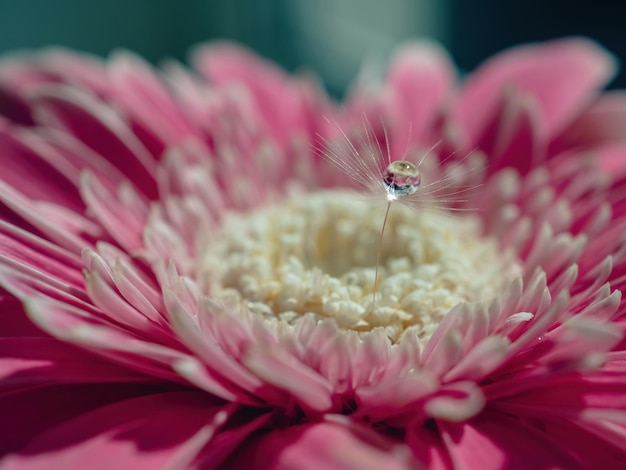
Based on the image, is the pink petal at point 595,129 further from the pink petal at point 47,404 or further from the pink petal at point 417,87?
the pink petal at point 47,404

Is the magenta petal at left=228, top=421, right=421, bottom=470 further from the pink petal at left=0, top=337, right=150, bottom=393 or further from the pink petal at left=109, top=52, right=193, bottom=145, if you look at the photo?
the pink petal at left=109, top=52, right=193, bottom=145

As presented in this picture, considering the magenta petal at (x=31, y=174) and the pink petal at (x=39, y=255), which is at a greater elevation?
the magenta petal at (x=31, y=174)


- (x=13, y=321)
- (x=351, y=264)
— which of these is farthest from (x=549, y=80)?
(x=13, y=321)

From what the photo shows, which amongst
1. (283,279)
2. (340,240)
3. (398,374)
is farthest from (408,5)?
(398,374)

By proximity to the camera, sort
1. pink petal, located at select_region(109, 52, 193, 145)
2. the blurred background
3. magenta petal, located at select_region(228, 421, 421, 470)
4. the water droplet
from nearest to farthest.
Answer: magenta petal, located at select_region(228, 421, 421, 470)
the water droplet
pink petal, located at select_region(109, 52, 193, 145)
the blurred background

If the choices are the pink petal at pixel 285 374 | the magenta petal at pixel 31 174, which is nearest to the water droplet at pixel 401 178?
the pink petal at pixel 285 374

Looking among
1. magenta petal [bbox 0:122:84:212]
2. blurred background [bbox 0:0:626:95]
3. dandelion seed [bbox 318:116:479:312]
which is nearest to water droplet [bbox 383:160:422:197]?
dandelion seed [bbox 318:116:479:312]
